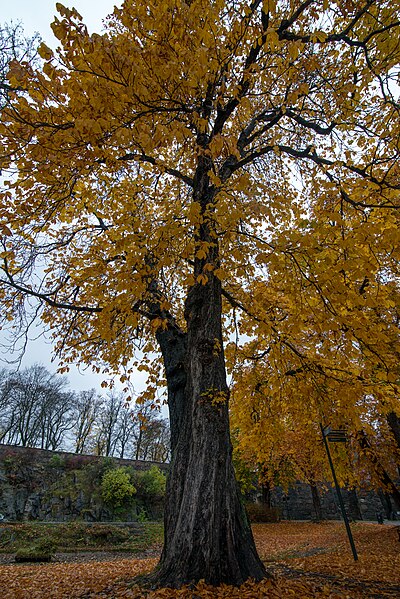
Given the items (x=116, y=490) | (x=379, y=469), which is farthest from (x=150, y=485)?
(x=379, y=469)

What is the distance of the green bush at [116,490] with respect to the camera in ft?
53.3

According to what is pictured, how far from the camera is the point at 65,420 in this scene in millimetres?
35438

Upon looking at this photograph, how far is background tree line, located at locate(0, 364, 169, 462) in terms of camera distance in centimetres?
3022

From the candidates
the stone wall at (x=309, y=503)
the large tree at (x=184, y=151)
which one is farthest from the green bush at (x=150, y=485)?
the large tree at (x=184, y=151)

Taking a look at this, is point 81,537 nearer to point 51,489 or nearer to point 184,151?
point 51,489

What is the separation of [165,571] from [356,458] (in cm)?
768

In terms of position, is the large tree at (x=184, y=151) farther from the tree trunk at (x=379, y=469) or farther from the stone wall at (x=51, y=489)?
the stone wall at (x=51, y=489)

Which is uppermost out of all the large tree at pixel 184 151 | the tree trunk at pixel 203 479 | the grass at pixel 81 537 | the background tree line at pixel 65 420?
the background tree line at pixel 65 420

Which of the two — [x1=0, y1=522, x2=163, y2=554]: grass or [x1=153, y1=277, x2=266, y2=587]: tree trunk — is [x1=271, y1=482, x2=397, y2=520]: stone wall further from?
[x1=153, y1=277, x2=266, y2=587]: tree trunk

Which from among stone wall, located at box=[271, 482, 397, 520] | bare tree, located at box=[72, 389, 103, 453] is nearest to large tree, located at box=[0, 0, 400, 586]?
stone wall, located at box=[271, 482, 397, 520]

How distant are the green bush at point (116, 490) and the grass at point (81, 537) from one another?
2484mm

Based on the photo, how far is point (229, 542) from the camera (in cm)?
345

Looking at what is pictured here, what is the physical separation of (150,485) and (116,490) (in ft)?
6.86

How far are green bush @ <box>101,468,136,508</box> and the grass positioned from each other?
2.48m
